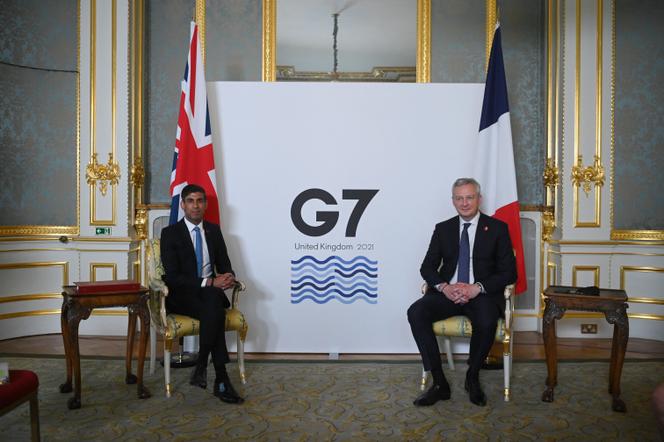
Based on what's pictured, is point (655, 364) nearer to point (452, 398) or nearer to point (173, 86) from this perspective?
point (452, 398)

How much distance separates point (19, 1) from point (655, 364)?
6210mm

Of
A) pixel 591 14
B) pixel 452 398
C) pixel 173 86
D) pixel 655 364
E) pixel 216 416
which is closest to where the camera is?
pixel 216 416

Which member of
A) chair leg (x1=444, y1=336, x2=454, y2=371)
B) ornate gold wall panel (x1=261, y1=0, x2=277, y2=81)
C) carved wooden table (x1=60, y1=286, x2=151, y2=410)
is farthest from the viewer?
ornate gold wall panel (x1=261, y1=0, x2=277, y2=81)

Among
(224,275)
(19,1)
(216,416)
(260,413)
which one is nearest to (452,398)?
(260,413)

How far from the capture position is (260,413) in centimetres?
314

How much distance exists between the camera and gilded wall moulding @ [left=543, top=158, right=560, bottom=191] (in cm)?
519

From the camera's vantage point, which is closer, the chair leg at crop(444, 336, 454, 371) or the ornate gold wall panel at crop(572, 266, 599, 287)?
the chair leg at crop(444, 336, 454, 371)

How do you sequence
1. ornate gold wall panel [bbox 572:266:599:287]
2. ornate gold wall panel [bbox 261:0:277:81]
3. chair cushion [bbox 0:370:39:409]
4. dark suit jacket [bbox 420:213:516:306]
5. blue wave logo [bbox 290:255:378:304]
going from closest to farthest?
chair cushion [bbox 0:370:39:409] → dark suit jacket [bbox 420:213:516:306] → blue wave logo [bbox 290:255:378:304] → ornate gold wall panel [bbox 572:266:599:287] → ornate gold wall panel [bbox 261:0:277:81]

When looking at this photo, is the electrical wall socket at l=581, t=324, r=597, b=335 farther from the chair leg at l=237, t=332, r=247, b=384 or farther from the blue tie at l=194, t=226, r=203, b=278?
the blue tie at l=194, t=226, r=203, b=278

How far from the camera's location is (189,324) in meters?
3.57

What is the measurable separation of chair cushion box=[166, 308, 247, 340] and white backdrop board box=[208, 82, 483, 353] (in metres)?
0.65

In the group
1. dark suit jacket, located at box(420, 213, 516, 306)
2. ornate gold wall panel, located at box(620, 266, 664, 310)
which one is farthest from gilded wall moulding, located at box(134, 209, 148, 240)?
ornate gold wall panel, located at box(620, 266, 664, 310)

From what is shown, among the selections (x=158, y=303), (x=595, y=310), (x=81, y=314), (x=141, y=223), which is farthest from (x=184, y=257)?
(x=595, y=310)

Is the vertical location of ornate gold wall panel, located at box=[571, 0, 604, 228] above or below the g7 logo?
above
